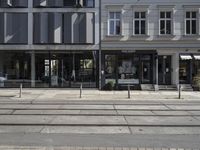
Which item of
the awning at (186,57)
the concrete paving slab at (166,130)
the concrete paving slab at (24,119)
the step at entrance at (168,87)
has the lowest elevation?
the concrete paving slab at (166,130)

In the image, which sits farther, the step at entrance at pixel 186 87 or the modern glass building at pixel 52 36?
the modern glass building at pixel 52 36

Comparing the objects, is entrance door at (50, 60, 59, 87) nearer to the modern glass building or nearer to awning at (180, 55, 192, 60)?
the modern glass building

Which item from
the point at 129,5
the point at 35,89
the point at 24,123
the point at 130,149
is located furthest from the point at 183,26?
the point at 130,149

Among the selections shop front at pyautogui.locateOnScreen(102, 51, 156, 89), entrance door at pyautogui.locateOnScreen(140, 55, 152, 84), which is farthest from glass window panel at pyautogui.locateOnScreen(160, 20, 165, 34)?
entrance door at pyautogui.locateOnScreen(140, 55, 152, 84)

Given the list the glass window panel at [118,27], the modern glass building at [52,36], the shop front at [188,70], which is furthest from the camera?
the shop front at [188,70]

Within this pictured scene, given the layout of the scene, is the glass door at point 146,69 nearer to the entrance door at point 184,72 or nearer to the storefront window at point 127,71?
the storefront window at point 127,71

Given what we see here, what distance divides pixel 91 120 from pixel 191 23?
2014 cm

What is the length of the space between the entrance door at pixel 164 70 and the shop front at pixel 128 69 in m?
0.74

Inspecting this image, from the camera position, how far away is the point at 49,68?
3047 cm

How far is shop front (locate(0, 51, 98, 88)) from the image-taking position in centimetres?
3027

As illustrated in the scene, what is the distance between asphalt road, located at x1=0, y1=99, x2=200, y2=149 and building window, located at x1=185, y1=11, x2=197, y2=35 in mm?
16643

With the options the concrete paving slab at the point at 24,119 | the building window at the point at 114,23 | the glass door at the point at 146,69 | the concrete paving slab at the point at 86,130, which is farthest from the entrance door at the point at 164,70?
the concrete paving slab at the point at 86,130

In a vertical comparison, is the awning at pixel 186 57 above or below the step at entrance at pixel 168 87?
above

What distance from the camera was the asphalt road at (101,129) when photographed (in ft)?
28.4
